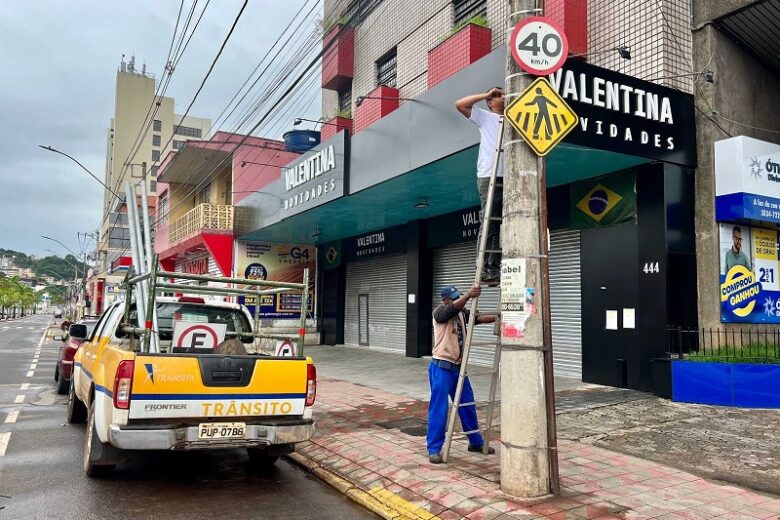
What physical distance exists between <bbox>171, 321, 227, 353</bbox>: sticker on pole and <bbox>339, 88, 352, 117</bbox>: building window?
13664mm

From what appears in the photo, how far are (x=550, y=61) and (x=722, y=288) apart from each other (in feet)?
20.5

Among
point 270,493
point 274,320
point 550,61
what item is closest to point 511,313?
point 550,61

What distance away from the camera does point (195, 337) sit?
6.22 m

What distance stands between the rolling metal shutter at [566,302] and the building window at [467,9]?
5444 mm

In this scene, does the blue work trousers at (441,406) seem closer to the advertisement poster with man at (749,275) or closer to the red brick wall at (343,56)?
the advertisement poster with man at (749,275)

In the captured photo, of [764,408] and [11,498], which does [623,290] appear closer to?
[764,408]

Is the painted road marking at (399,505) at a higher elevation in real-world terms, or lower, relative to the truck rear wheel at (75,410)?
lower

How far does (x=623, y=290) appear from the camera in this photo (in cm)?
987

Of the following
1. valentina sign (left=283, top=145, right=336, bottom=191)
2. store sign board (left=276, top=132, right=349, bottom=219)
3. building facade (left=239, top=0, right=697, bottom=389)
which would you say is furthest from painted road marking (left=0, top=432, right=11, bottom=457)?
valentina sign (left=283, top=145, right=336, bottom=191)

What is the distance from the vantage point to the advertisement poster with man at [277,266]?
2139 cm

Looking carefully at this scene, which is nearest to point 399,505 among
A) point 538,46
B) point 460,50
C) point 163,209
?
point 538,46

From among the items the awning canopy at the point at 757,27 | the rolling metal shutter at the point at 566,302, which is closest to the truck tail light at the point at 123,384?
the rolling metal shutter at the point at 566,302

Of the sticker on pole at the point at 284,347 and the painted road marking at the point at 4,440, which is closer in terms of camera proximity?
the painted road marking at the point at 4,440

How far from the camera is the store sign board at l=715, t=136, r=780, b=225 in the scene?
29.4 feet
